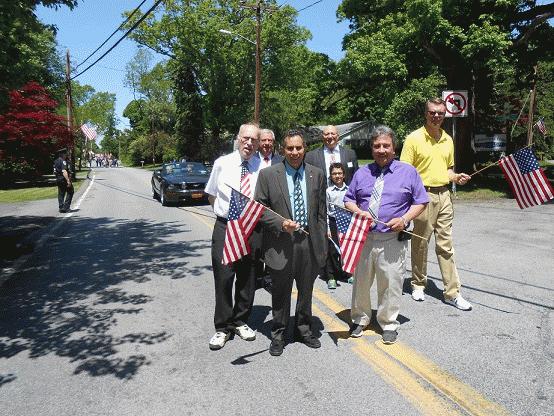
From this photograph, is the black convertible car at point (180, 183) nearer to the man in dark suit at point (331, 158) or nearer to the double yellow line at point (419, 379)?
the man in dark suit at point (331, 158)

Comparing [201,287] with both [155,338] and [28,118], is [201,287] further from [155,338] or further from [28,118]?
[28,118]

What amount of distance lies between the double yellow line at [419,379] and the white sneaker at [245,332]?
2.36 feet

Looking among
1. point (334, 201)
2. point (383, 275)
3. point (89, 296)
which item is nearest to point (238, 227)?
point (383, 275)

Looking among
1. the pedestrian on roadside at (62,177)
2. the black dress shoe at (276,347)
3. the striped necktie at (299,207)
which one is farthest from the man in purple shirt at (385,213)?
the pedestrian on roadside at (62,177)

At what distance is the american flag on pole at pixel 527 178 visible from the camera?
5082mm

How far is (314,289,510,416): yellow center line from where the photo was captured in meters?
2.90

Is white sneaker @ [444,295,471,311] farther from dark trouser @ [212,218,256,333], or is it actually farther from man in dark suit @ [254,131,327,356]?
dark trouser @ [212,218,256,333]

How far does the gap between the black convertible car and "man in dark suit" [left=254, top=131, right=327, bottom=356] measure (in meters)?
11.5

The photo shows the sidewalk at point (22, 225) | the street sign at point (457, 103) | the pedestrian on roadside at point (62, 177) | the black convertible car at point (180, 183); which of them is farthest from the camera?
the black convertible car at point (180, 183)

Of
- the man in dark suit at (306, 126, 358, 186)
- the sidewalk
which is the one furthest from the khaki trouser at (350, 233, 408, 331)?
the sidewalk

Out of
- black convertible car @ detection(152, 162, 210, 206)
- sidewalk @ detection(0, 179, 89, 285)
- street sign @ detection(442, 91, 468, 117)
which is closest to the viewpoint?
sidewalk @ detection(0, 179, 89, 285)

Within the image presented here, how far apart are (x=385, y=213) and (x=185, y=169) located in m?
13.7

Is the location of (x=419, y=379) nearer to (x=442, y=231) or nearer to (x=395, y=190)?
(x=395, y=190)

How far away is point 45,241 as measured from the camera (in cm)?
920
